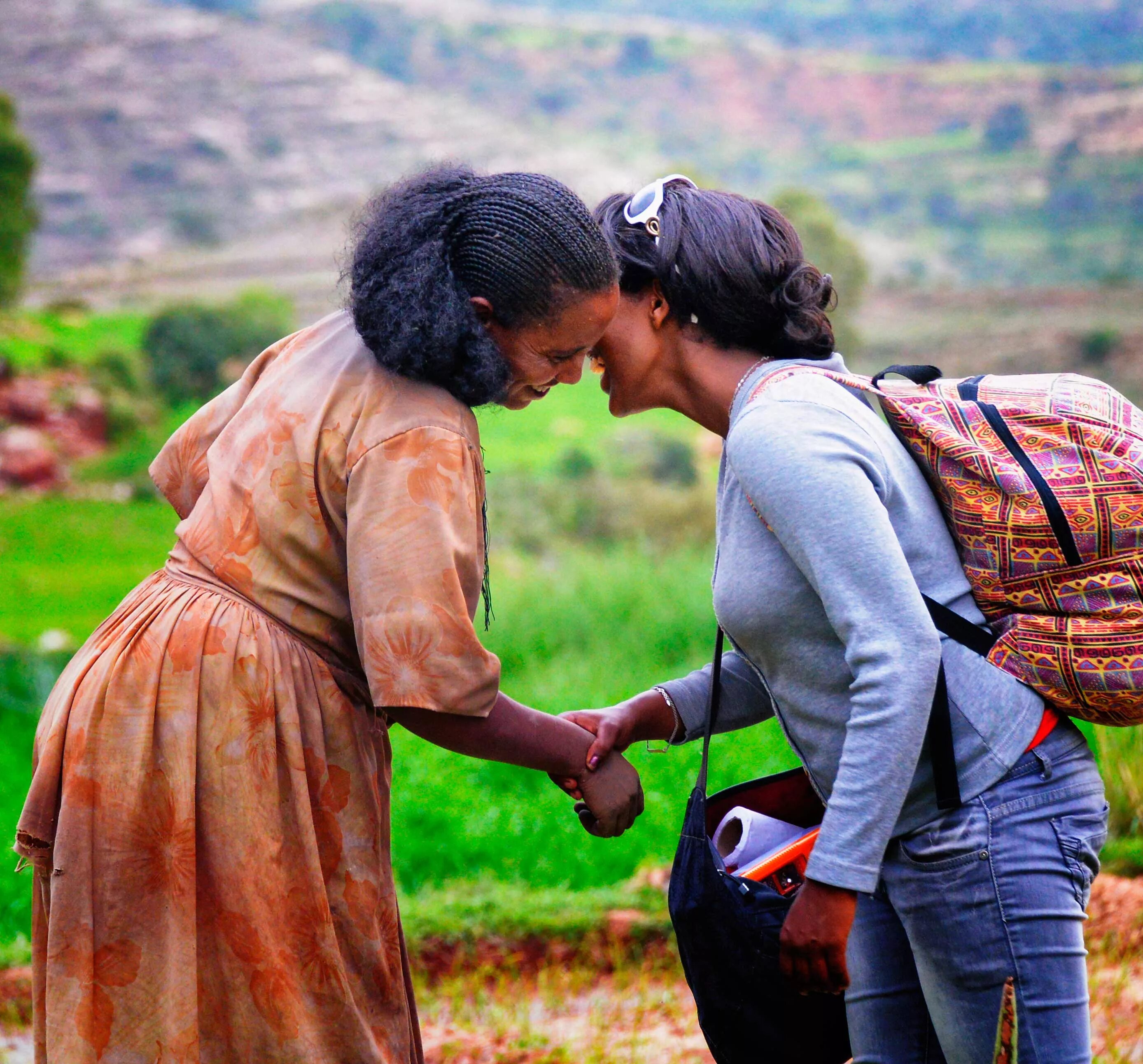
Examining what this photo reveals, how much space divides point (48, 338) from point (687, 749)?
766 centimetres

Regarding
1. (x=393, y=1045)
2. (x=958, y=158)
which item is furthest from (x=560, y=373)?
(x=958, y=158)

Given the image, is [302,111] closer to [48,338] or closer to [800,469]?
[48,338]

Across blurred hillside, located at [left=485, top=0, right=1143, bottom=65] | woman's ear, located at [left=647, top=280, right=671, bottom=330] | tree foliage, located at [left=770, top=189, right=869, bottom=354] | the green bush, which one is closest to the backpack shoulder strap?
woman's ear, located at [left=647, top=280, right=671, bottom=330]

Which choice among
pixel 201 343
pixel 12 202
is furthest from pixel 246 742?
pixel 12 202

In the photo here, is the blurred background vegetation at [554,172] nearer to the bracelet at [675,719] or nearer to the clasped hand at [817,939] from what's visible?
the bracelet at [675,719]

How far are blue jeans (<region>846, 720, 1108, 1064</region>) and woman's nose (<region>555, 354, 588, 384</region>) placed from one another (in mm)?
943

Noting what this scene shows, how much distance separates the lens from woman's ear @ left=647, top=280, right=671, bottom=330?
2.10 m

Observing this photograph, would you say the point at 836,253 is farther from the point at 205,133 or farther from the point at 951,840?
the point at 951,840

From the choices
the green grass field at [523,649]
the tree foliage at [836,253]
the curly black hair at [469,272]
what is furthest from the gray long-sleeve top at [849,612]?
the tree foliage at [836,253]

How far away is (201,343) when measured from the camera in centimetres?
A: 1084

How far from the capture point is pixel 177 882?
1.90 meters

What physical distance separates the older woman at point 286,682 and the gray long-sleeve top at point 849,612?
407 mm

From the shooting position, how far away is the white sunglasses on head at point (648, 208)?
2066 mm

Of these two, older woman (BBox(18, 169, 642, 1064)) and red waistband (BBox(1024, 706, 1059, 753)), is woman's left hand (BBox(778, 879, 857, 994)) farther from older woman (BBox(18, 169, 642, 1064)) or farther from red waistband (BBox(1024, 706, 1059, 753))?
older woman (BBox(18, 169, 642, 1064))
